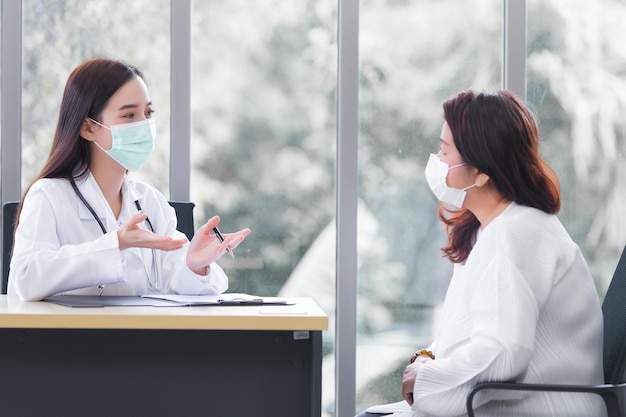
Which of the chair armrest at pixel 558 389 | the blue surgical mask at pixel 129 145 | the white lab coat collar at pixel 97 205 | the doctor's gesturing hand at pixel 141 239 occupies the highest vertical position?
the blue surgical mask at pixel 129 145

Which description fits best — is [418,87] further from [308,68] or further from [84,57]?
[84,57]

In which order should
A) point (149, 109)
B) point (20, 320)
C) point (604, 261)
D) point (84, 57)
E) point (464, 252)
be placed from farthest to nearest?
point (604, 261)
point (84, 57)
point (149, 109)
point (464, 252)
point (20, 320)

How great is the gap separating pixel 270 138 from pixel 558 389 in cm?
178

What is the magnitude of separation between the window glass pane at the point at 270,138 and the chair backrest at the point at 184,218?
0.41 m

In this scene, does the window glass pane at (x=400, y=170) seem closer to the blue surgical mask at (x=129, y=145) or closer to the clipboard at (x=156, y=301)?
the blue surgical mask at (x=129, y=145)

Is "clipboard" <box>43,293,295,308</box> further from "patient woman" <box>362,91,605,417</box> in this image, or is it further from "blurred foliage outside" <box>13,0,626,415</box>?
"blurred foliage outside" <box>13,0,626,415</box>

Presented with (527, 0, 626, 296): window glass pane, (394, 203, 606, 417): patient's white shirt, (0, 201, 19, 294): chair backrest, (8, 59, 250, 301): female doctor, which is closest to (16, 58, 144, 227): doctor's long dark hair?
(8, 59, 250, 301): female doctor

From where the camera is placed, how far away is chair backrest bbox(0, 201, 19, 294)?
7.95 feet

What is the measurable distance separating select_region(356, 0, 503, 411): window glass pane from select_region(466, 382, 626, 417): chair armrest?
4.96ft

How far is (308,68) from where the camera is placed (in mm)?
3098

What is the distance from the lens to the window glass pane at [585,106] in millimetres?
3186

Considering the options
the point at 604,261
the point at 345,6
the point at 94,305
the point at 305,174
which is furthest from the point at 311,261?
the point at 94,305

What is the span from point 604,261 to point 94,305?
2.26 meters

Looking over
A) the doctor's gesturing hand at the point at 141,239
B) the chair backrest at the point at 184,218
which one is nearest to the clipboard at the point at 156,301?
the doctor's gesturing hand at the point at 141,239
